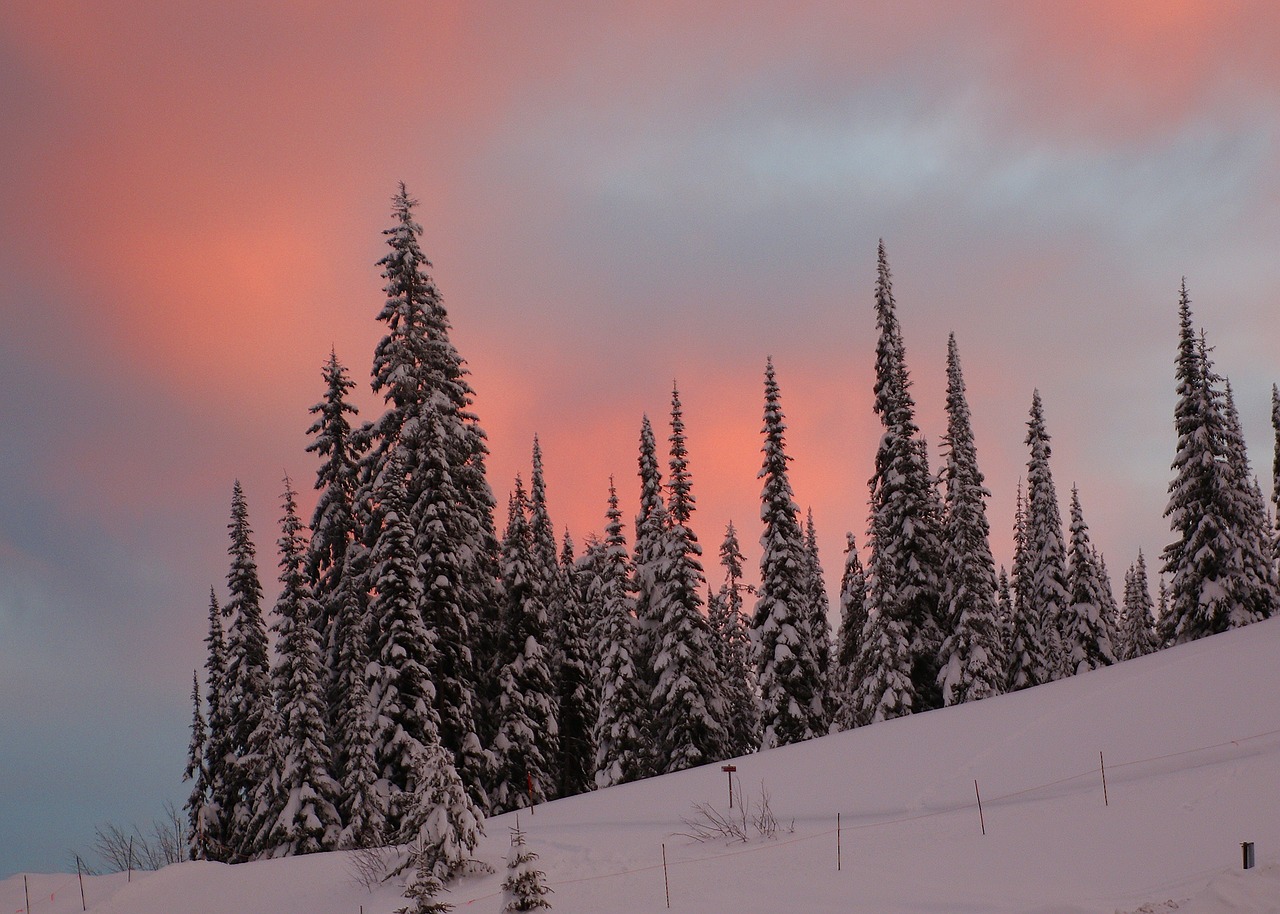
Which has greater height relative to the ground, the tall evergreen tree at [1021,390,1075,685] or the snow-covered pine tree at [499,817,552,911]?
the tall evergreen tree at [1021,390,1075,685]

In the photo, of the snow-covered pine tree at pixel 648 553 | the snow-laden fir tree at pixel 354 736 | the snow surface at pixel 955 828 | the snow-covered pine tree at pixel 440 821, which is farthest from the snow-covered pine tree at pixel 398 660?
the snow-covered pine tree at pixel 648 553

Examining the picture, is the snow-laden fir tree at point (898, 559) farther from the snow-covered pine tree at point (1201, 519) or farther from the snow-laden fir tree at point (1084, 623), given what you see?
the snow-laden fir tree at point (1084, 623)

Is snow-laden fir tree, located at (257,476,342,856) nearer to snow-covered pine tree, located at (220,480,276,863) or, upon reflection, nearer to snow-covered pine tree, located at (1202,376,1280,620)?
snow-covered pine tree, located at (220,480,276,863)

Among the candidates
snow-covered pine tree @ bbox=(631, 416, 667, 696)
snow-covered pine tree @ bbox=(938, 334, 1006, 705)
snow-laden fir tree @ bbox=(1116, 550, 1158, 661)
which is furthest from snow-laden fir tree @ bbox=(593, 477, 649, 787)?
snow-laden fir tree @ bbox=(1116, 550, 1158, 661)

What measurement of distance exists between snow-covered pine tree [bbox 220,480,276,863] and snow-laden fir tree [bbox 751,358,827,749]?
70.3 feet

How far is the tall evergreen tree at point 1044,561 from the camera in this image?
179 feet

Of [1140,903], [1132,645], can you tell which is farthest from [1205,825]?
[1132,645]

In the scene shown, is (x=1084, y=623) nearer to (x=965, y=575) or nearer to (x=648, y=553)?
(x=965, y=575)

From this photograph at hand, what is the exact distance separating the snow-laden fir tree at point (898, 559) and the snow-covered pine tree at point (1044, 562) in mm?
14529

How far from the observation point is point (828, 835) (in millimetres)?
21547

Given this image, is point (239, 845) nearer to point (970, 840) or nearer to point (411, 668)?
point (411, 668)

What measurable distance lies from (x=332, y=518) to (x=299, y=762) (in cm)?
951

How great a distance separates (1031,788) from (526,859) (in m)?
11.4

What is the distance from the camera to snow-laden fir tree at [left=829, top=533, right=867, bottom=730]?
45.8 m
